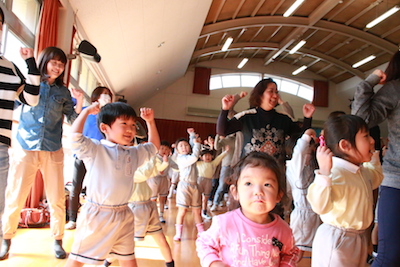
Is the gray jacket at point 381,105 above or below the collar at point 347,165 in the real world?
above

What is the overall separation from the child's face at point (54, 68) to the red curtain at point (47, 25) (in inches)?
57.6

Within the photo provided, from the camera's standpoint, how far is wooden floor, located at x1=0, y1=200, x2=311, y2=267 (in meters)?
2.47

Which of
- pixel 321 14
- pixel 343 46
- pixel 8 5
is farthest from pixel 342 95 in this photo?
pixel 8 5

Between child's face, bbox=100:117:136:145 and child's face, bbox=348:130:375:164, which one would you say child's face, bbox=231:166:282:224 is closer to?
child's face, bbox=348:130:375:164

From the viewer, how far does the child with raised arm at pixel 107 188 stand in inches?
67.1

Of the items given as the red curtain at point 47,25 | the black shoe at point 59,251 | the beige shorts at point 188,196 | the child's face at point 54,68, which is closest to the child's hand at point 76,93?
the child's face at point 54,68

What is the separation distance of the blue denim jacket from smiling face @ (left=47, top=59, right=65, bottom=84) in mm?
62

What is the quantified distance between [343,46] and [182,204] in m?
12.0

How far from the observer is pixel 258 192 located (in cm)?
127

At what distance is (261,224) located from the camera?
1300 millimetres

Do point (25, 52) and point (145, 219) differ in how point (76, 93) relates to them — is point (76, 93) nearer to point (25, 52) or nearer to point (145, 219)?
point (25, 52)

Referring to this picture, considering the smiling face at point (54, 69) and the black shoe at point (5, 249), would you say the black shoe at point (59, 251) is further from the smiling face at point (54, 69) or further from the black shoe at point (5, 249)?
the smiling face at point (54, 69)

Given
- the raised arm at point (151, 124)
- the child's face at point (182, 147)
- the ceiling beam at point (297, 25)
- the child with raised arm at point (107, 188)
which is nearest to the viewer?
the child with raised arm at point (107, 188)

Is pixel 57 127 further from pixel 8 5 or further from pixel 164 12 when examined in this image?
pixel 164 12
